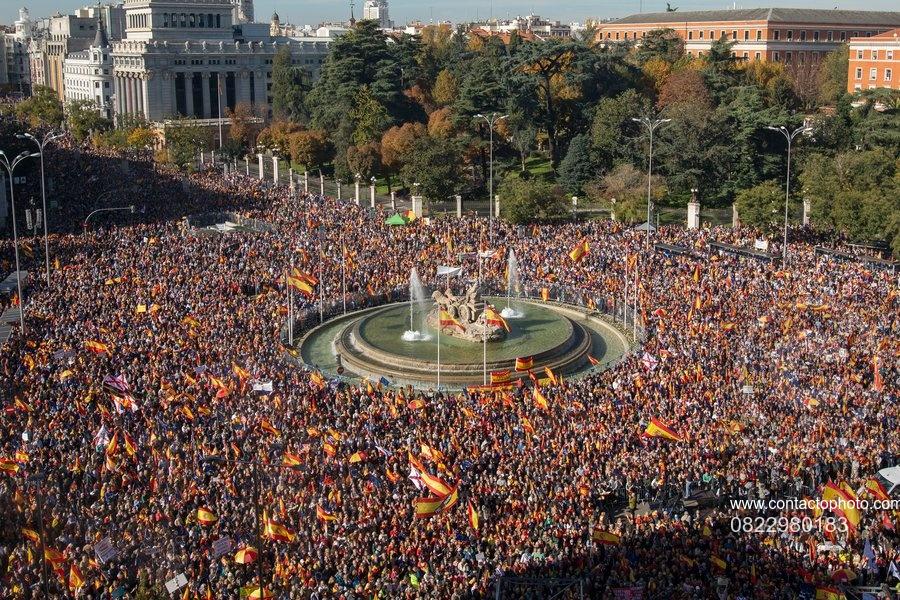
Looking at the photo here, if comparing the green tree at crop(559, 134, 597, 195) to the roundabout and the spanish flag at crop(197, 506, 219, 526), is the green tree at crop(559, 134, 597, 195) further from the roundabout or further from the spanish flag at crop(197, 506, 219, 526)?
the spanish flag at crop(197, 506, 219, 526)

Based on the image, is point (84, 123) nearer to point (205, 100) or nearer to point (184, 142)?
point (205, 100)

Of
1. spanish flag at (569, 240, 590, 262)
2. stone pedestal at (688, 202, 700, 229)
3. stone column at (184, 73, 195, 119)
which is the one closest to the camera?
spanish flag at (569, 240, 590, 262)

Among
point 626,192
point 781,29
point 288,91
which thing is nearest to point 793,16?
point 781,29

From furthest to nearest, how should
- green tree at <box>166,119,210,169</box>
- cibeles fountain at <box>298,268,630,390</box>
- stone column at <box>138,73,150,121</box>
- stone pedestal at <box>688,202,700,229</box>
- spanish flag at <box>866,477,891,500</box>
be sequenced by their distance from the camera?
stone column at <box>138,73,150,121</box>
green tree at <box>166,119,210,169</box>
stone pedestal at <box>688,202,700,229</box>
cibeles fountain at <box>298,268,630,390</box>
spanish flag at <box>866,477,891,500</box>

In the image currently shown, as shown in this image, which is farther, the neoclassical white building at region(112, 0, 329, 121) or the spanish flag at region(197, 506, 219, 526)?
the neoclassical white building at region(112, 0, 329, 121)

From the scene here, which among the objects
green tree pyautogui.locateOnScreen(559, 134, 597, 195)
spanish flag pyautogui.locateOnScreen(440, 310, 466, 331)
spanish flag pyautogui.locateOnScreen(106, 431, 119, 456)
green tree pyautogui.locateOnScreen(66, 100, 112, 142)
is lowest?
spanish flag pyautogui.locateOnScreen(106, 431, 119, 456)

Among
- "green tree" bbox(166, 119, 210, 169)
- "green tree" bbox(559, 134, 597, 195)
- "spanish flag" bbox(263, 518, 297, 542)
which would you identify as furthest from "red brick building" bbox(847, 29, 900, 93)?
"spanish flag" bbox(263, 518, 297, 542)

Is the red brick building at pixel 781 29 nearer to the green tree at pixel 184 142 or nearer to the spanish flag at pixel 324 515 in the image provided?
the green tree at pixel 184 142

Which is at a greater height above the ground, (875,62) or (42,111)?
(875,62)
